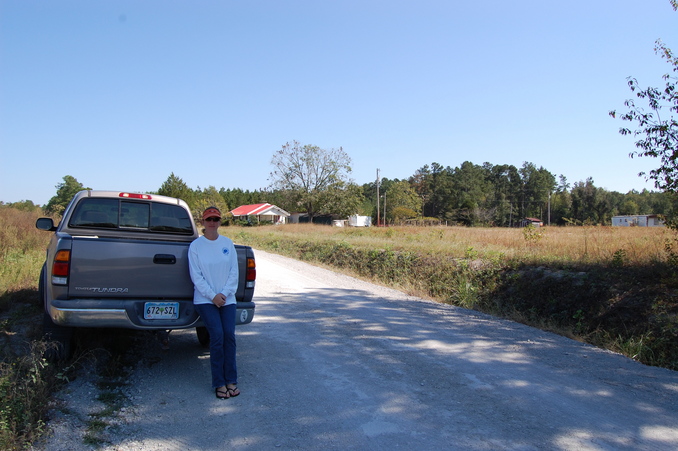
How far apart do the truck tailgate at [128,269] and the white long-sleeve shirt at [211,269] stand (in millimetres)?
243

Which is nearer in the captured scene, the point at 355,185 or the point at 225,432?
the point at 225,432

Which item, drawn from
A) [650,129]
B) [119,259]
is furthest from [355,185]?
[119,259]

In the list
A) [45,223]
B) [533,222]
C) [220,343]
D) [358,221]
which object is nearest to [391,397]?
[220,343]

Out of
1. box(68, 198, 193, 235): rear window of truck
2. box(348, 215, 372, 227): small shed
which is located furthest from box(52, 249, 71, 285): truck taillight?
box(348, 215, 372, 227): small shed

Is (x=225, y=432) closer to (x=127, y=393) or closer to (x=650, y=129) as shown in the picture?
(x=127, y=393)

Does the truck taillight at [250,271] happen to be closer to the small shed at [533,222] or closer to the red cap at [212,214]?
the red cap at [212,214]

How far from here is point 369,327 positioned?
7.00 metres

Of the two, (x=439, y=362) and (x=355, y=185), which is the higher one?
(x=355, y=185)

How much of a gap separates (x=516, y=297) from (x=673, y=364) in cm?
414

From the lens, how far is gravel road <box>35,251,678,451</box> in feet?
11.2

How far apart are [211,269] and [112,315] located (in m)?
0.99

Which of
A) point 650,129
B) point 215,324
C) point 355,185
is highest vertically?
point 355,185

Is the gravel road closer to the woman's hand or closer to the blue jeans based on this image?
the blue jeans

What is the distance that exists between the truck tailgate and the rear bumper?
0.09 meters
